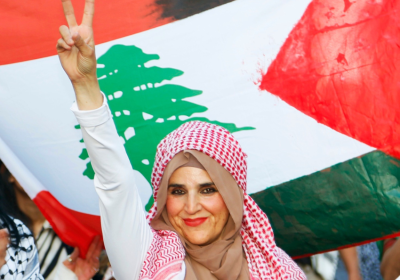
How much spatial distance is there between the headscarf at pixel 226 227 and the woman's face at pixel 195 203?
0.04m

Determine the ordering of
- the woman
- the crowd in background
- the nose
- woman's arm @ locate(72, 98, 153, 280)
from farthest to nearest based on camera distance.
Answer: the crowd in background
the nose
the woman
woman's arm @ locate(72, 98, 153, 280)

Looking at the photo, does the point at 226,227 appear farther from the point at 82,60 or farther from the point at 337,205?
the point at 82,60

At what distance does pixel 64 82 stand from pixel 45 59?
0.14 metres

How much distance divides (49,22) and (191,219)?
1166 millimetres

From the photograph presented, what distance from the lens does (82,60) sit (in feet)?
5.08

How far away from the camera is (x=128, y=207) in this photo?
1749 mm

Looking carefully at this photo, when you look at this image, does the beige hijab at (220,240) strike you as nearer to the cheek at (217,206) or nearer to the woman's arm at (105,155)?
the cheek at (217,206)

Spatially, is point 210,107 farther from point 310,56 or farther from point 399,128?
point 399,128

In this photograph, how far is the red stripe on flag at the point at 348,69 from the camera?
222 cm

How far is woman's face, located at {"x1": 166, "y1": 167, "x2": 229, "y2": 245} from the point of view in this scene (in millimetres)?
2004

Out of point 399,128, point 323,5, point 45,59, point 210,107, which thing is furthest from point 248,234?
point 45,59

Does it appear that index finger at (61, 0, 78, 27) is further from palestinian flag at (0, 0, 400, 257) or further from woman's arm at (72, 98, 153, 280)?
palestinian flag at (0, 0, 400, 257)

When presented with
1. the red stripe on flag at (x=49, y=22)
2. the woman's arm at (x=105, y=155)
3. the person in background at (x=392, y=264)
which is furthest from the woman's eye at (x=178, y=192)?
the person in background at (x=392, y=264)

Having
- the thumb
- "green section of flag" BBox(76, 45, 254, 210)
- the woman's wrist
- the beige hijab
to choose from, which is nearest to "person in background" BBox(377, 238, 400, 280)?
the beige hijab
